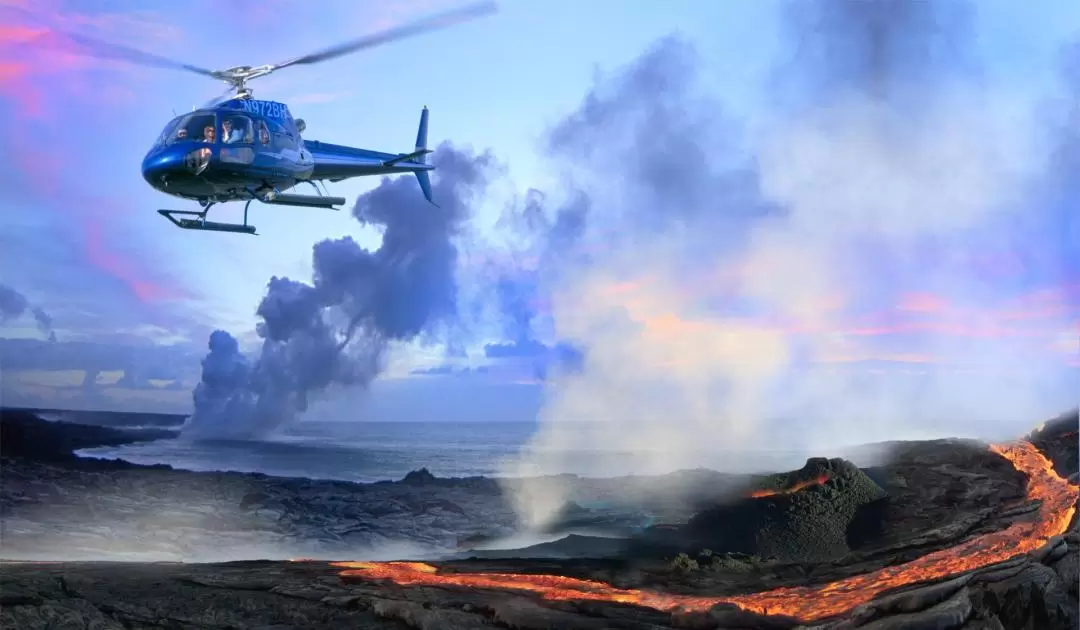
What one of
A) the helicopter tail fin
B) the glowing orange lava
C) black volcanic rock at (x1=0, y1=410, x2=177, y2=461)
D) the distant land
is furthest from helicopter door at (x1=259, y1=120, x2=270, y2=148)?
the glowing orange lava

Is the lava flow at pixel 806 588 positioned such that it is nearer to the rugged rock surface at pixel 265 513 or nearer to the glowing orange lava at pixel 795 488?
the rugged rock surface at pixel 265 513

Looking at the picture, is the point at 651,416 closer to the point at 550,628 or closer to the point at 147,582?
the point at 550,628

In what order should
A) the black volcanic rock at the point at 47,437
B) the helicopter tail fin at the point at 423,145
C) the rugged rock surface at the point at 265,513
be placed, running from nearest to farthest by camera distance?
the helicopter tail fin at the point at 423,145, the rugged rock surface at the point at 265,513, the black volcanic rock at the point at 47,437

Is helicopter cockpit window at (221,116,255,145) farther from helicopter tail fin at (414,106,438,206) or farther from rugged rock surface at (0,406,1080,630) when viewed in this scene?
rugged rock surface at (0,406,1080,630)

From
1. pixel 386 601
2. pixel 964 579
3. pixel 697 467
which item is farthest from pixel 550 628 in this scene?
pixel 964 579

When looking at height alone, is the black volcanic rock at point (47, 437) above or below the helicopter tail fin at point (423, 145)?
below

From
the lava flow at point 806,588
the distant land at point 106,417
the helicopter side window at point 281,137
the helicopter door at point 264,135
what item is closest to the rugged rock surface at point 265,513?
the distant land at point 106,417

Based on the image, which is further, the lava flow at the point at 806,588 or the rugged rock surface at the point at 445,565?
the lava flow at the point at 806,588
